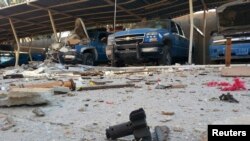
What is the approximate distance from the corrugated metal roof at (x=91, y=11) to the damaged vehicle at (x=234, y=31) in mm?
4212

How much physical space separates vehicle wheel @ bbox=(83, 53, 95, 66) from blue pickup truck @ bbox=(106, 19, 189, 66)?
2623 mm

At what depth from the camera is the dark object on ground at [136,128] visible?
2.69 meters

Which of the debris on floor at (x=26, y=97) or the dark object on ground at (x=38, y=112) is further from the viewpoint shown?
the debris on floor at (x=26, y=97)

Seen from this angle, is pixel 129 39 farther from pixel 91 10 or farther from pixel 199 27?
pixel 199 27

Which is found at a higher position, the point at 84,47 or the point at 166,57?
the point at 84,47

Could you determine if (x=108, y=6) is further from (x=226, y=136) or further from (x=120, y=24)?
(x=226, y=136)

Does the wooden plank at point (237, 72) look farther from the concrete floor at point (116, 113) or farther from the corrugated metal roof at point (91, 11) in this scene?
the corrugated metal roof at point (91, 11)

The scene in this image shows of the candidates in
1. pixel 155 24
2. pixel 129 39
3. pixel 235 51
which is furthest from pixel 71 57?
pixel 235 51

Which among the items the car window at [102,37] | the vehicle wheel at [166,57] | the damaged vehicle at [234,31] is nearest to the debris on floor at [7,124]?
the damaged vehicle at [234,31]

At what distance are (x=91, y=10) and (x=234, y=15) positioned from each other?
766 cm

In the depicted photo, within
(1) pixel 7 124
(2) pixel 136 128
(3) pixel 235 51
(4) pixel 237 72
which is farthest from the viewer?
(3) pixel 235 51

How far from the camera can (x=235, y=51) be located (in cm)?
1052

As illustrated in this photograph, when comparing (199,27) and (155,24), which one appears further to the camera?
(199,27)

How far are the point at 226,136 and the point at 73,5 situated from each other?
14.8 metres
